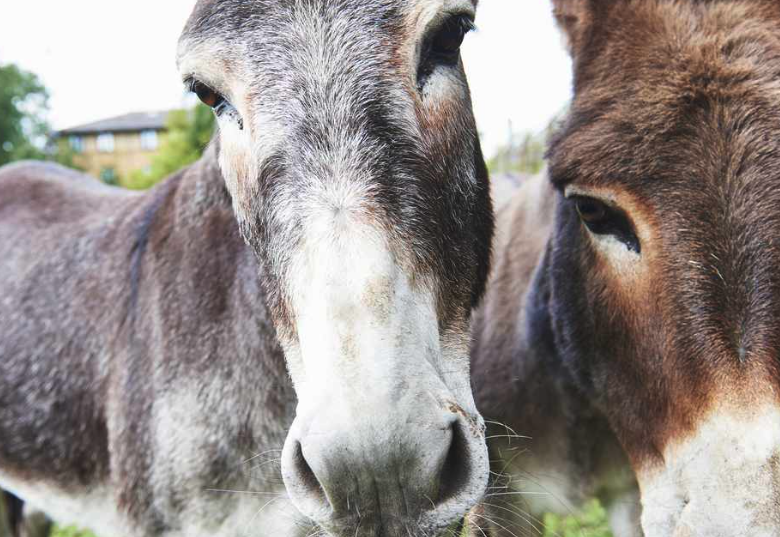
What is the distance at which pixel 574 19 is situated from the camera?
111 inches

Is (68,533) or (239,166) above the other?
(239,166)

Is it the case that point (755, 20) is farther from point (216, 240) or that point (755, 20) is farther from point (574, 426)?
point (216, 240)

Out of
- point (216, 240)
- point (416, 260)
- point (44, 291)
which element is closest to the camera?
point (416, 260)

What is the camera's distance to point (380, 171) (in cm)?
170

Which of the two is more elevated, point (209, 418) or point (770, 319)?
point (770, 319)

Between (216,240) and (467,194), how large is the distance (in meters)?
1.24

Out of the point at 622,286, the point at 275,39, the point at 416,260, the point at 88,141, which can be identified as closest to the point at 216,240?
the point at 275,39

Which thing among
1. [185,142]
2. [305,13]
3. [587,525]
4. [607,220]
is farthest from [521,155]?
[185,142]

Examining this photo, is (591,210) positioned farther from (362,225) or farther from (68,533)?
(68,533)

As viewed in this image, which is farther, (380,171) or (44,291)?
(44,291)

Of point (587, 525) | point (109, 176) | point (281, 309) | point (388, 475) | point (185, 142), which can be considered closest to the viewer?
point (388, 475)

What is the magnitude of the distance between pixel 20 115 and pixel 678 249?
143ft

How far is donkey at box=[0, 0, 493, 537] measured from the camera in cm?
149

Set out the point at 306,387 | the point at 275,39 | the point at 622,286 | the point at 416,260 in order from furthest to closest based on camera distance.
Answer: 1. the point at 622,286
2. the point at 275,39
3. the point at 416,260
4. the point at 306,387
